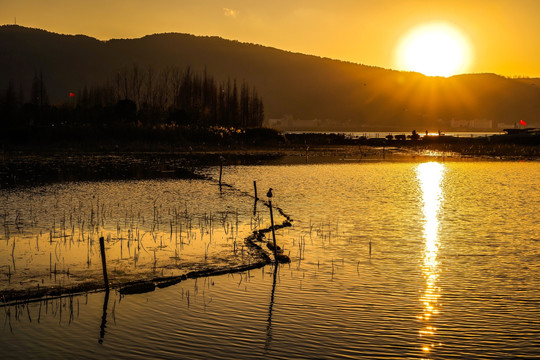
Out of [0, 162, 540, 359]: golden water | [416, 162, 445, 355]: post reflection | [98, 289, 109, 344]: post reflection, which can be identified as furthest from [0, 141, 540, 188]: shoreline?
[98, 289, 109, 344]: post reflection

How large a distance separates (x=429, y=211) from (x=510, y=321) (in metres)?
19.4

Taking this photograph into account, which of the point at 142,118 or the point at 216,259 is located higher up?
the point at 142,118

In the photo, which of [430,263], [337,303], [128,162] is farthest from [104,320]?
[128,162]

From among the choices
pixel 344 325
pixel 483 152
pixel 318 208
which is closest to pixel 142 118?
pixel 483 152

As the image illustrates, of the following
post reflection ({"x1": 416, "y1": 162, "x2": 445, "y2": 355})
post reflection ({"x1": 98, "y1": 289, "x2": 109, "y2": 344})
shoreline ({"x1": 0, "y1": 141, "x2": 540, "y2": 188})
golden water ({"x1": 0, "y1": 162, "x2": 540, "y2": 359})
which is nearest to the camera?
golden water ({"x1": 0, "y1": 162, "x2": 540, "y2": 359})

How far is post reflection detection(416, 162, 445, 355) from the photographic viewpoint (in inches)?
535

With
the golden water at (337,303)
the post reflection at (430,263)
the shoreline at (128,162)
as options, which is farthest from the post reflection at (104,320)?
the shoreline at (128,162)

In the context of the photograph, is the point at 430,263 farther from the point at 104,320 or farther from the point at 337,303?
the point at 104,320

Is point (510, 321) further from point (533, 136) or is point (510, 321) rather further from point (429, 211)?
point (533, 136)

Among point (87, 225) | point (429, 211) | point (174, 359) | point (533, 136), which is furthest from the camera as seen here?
point (533, 136)

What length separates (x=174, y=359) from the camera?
11977 mm

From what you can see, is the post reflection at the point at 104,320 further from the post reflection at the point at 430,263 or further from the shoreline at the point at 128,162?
the shoreline at the point at 128,162

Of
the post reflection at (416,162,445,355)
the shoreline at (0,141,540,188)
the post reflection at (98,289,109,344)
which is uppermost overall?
the shoreline at (0,141,540,188)

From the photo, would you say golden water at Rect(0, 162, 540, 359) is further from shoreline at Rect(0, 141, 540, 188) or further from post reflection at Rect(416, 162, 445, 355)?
shoreline at Rect(0, 141, 540, 188)
